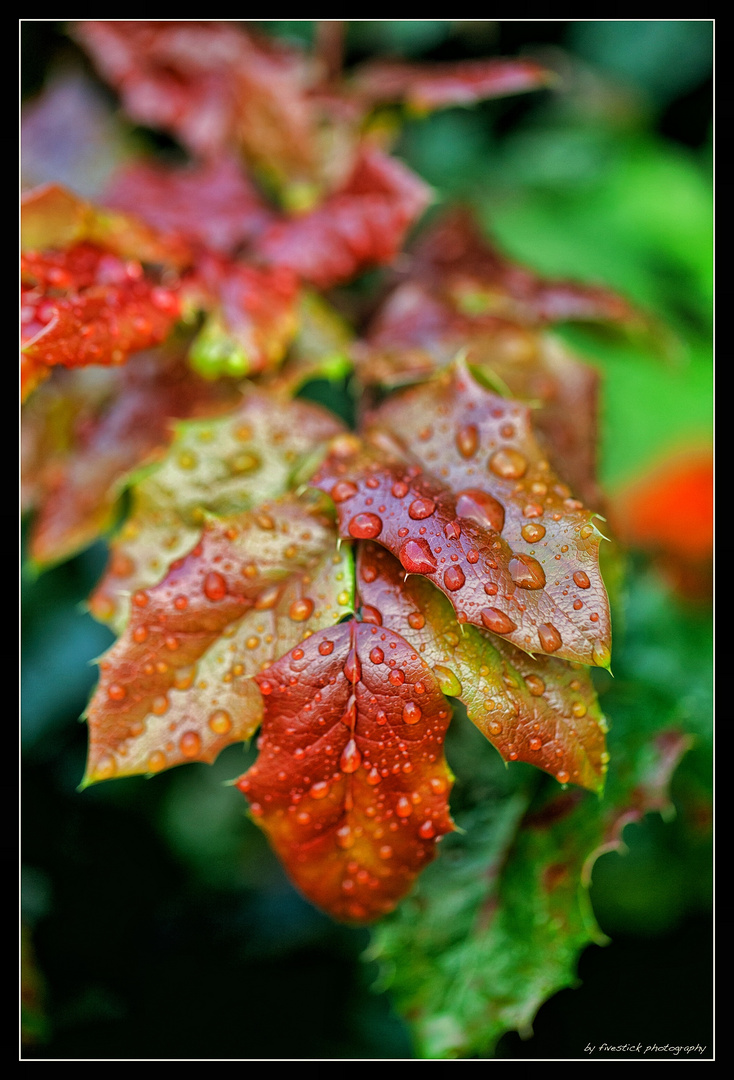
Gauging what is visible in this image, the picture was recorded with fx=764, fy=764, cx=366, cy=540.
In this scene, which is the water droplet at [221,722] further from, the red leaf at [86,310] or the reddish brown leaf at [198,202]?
the reddish brown leaf at [198,202]

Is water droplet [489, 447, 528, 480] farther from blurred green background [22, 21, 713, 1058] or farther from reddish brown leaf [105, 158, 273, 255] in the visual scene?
reddish brown leaf [105, 158, 273, 255]

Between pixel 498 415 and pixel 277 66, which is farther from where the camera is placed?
pixel 277 66

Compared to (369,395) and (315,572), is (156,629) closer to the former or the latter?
(315,572)

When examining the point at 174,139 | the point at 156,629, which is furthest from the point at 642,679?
the point at 174,139

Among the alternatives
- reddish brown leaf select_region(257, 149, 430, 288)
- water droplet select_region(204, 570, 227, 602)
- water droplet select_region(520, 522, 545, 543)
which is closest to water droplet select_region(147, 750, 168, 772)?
water droplet select_region(204, 570, 227, 602)

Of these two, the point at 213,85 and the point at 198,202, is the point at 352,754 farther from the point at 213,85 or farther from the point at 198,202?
the point at 213,85

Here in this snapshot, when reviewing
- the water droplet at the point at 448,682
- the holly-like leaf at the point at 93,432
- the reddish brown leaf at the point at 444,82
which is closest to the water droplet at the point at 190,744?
the water droplet at the point at 448,682

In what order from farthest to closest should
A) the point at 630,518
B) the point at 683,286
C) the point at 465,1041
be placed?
1. the point at 683,286
2. the point at 630,518
3. the point at 465,1041
